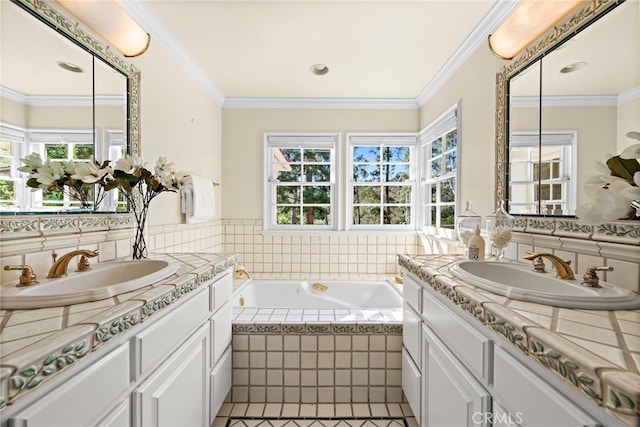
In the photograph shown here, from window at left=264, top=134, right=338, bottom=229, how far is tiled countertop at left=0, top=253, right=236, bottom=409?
229cm

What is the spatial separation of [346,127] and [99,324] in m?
2.95

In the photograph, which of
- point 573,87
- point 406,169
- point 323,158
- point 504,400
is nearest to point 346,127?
point 323,158

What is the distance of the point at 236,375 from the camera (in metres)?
1.86

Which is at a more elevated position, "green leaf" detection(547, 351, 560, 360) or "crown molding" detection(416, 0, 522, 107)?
"crown molding" detection(416, 0, 522, 107)

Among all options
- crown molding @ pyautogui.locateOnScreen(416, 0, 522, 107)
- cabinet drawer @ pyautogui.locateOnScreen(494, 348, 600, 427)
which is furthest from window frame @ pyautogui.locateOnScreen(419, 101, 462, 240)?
cabinet drawer @ pyautogui.locateOnScreen(494, 348, 600, 427)

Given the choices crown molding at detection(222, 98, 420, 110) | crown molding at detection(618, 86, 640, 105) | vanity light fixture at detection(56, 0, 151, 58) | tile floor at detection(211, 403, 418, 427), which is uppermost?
crown molding at detection(222, 98, 420, 110)

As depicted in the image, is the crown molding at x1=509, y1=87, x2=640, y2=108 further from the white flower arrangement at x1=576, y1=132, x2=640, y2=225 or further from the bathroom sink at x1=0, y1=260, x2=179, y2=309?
the bathroom sink at x1=0, y1=260, x2=179, y2=309

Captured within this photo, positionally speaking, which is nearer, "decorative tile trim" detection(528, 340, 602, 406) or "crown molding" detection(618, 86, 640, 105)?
"decorative tile trim" detection(528, 340, 602, 406)

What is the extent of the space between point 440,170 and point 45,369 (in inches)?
113

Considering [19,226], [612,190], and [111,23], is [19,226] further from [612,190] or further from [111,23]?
[612,190]

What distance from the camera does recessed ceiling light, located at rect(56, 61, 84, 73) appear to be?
1.26 m

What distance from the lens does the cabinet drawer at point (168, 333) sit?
35.0 inches

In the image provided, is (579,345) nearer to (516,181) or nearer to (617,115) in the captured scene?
(617,115)

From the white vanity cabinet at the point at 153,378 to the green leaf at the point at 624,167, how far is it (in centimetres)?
136
